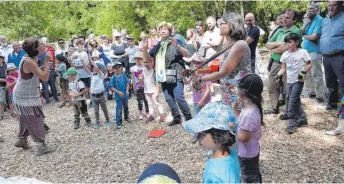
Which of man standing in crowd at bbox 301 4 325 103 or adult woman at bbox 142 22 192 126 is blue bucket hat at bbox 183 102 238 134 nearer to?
adult woman at bbox 142 22 192 126

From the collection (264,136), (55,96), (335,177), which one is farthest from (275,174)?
(55,96)

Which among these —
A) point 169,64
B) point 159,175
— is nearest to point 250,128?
point 159,175

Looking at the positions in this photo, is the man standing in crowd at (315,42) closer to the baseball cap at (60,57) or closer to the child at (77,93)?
the child at (77,93)

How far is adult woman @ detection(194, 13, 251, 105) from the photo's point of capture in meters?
2.75

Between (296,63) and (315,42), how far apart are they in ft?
4.20

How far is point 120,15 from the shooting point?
54.9 feet

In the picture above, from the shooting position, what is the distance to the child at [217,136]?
1.76m

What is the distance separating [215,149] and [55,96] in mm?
7946

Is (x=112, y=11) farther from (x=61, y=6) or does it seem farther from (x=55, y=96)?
(x=55, y=96)

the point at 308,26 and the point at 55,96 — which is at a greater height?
the point at 308,26

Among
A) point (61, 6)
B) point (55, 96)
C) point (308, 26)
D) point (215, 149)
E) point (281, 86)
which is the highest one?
point (61, 6)

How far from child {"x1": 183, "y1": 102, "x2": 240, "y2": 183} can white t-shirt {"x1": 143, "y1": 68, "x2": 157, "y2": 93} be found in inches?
150

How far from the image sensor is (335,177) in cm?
315

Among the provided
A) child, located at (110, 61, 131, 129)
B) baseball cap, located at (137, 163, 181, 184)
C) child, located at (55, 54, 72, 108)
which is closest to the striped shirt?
child, located at (110, 61, 131, 129)
